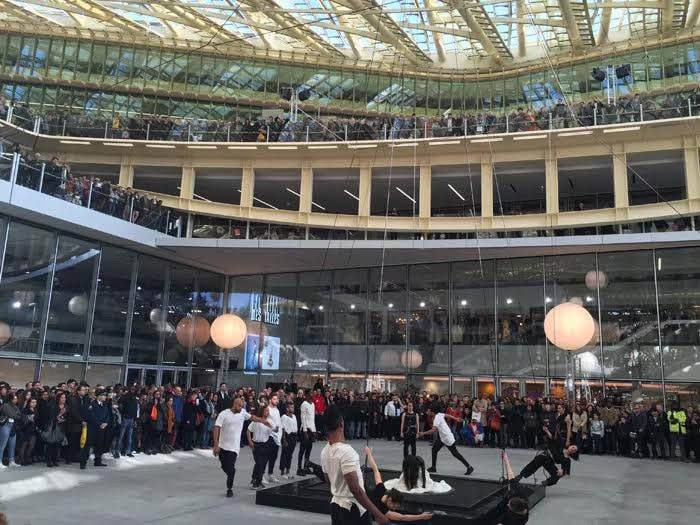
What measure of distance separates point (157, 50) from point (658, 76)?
1050 inches

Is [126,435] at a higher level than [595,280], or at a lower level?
lower

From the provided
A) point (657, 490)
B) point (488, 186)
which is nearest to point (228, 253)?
point (488, 186)

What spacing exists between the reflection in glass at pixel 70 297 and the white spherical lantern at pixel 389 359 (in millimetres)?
11608

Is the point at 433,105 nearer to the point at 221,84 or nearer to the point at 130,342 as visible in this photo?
the point at 221,84

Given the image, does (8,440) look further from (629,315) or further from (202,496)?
(629,315)

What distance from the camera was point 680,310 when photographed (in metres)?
21.4

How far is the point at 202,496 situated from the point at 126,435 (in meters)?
5.79

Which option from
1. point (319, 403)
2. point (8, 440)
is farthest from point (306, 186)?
point (8, 440)

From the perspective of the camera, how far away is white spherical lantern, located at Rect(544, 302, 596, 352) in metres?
11.2

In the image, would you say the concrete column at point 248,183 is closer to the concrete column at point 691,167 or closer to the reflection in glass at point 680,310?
the reflection in glass at point 680,310

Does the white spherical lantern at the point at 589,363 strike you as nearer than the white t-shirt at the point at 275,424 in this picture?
No

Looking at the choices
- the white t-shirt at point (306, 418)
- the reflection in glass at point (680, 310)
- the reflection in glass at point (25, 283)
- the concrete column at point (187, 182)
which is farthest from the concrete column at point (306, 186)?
the reflection in glass at point (680, 310)

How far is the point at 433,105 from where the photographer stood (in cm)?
3394

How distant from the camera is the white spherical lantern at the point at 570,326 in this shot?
11203 millimetres
